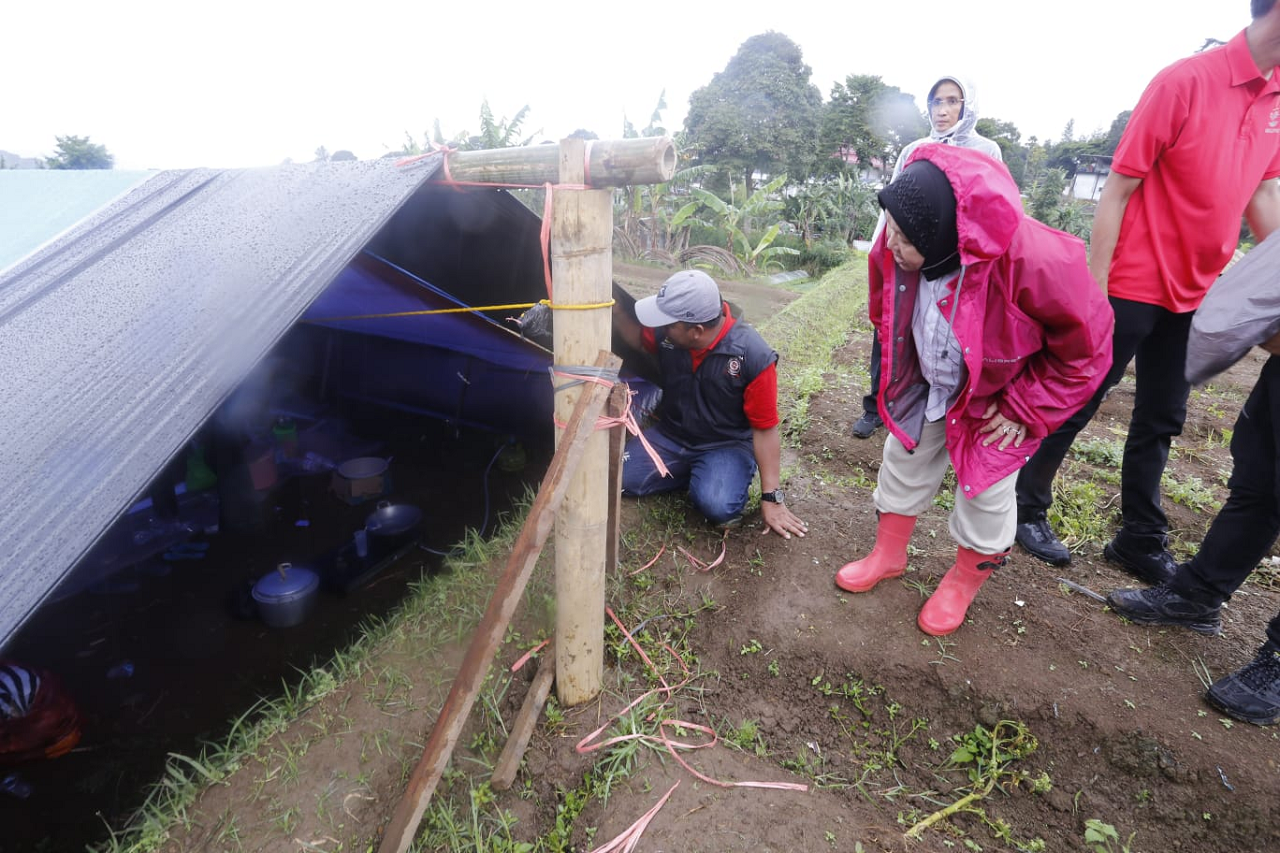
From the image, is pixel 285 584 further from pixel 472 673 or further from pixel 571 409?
pixel 571 409

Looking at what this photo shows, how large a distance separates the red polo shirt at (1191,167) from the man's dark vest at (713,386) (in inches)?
52.0

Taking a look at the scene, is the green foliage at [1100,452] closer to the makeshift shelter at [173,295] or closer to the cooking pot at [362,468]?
the makeshift shelter at [173,295]

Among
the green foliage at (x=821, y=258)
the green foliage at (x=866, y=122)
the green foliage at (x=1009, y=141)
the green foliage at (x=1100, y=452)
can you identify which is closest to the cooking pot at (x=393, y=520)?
the green foliage at (x=1100, y=452)

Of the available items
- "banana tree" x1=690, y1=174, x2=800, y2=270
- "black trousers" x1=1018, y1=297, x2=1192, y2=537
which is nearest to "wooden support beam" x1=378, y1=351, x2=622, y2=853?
"black trousers" x1=1018, y1=297, x2=1192, y2=537

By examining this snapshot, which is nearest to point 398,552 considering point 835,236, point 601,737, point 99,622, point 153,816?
point 99,622

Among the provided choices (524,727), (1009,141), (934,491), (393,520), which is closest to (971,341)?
(934,491)

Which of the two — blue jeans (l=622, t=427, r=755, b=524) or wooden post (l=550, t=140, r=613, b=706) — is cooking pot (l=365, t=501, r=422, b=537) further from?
wooden post (l=550, t=140, r=613, b=706)

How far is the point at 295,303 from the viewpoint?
4.93 ft

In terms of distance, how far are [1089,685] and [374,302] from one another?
3.61 meters

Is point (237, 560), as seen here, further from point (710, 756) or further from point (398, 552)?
point (710, 756)

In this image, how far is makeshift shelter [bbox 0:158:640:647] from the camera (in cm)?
124

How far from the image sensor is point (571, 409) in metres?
1.63

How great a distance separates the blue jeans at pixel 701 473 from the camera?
9.16 ft

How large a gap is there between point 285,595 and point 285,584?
0.19 ft
